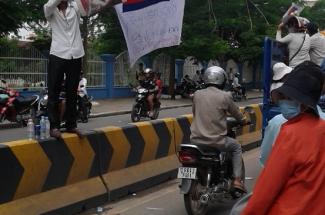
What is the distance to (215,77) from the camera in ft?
20.8

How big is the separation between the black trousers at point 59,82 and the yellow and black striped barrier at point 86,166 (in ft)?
0.88

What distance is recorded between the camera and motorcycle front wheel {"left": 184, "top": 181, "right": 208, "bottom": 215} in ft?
19.9

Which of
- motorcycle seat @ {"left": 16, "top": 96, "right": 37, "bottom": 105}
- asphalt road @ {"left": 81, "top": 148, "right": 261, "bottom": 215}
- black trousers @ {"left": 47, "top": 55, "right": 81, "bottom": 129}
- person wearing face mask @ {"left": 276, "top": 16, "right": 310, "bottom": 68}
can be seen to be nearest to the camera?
black trousers @ {"left": 47, "top": 55, "right": 81, "bottom": 129}

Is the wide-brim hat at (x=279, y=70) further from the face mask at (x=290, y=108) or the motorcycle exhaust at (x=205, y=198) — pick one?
the face mask at (x=290, y=108)

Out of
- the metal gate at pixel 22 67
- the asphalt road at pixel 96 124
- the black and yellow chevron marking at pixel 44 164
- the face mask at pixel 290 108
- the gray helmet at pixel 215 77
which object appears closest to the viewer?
the face mask at pixel 290 108

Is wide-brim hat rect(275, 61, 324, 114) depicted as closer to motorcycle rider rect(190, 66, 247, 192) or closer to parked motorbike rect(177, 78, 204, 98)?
motorcycle rider rect(190, 66, 247, 192)

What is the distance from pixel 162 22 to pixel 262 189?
407cm

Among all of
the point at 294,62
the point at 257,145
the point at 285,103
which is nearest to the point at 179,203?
the point at 294,62

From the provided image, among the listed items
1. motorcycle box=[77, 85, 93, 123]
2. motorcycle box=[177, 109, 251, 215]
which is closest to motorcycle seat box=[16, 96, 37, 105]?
motorcycle box=[77, 85, 93, 123]

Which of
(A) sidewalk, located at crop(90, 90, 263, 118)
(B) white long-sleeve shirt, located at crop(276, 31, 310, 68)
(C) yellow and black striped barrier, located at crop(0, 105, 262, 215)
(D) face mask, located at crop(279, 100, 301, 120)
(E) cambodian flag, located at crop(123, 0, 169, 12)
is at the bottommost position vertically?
(A) sidewalk, located at crop(90, 90, 263, 118)

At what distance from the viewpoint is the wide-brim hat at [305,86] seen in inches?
102

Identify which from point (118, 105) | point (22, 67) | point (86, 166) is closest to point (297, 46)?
point (86, 166)

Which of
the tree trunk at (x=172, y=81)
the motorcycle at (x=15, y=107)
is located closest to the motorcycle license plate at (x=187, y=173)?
the motorcycle at (x=15, y=107)

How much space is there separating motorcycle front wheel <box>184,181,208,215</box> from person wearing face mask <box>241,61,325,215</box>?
3.49 m
